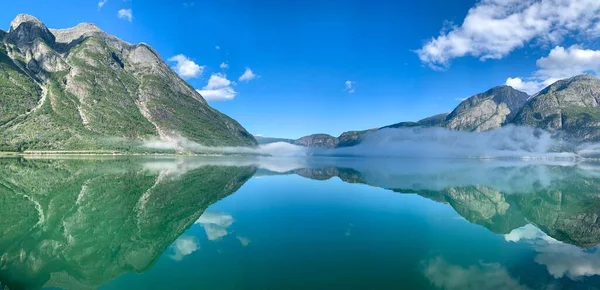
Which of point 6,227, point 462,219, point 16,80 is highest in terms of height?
point 16,80

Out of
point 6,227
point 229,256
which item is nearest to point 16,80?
point 6,227

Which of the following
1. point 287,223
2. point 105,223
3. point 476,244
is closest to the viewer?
point 476,244

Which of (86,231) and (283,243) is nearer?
(283,243)

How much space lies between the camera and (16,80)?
19550 centimetres

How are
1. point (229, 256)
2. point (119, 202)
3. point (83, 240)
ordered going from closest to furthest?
point (229, 256) < point (83, 240) < point (119, 202)

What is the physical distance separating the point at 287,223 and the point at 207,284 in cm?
1201

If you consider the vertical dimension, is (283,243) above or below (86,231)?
below

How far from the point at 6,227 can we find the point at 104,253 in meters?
8.73

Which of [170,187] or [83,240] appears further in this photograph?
[170,187]

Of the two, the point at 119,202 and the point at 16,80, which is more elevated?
the point at 16,80

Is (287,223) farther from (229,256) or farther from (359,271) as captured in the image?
(359,271)

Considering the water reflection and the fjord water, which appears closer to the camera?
the fjord water

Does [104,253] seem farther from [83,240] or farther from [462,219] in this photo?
[462,219]

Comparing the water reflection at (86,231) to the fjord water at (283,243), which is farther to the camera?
the water reflection at (86,231)
